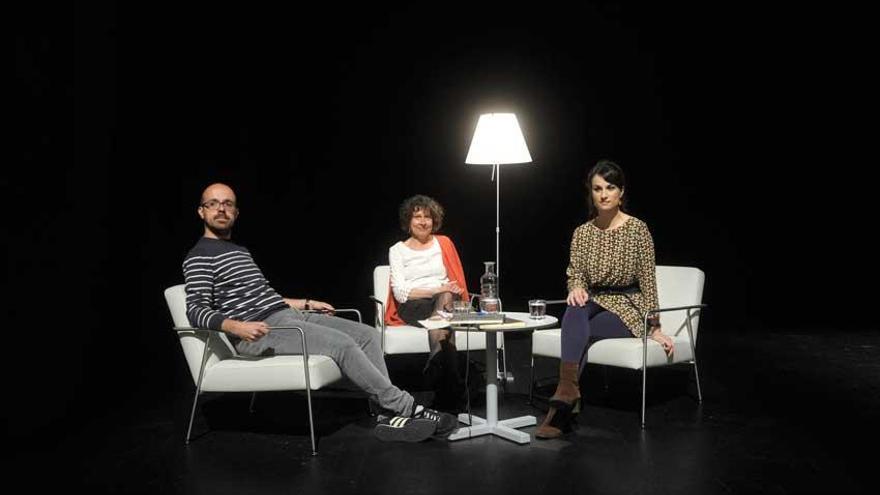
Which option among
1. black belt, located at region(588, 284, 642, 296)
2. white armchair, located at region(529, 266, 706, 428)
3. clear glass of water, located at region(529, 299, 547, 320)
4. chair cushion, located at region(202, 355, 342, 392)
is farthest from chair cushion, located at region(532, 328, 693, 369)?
chair cushion, located at region(202, 355, 342, 392)

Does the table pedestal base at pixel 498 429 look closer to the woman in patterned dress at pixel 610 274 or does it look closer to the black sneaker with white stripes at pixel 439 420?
the black sneaker with white stripes at pixel 439 420

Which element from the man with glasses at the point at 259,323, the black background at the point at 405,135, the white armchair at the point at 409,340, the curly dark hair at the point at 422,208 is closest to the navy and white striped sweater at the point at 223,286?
the man with glasses at the point at 259,323

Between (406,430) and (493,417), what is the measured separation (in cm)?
43

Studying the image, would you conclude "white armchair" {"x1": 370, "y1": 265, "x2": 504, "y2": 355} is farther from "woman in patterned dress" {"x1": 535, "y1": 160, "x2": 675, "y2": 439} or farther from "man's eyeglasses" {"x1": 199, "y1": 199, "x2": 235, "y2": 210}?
"man's eyeglasses" {"x1": 199, "y1": 199, "x2": 235, "y2": 210}

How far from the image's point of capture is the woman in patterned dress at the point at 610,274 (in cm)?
400

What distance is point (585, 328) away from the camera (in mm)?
3918

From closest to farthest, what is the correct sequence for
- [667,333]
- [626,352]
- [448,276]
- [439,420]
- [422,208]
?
[439,420]
[626,352]
[667,333]
[422,208]
[448,276]

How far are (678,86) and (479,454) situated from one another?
430cm

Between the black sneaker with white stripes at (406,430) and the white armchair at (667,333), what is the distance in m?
0.87

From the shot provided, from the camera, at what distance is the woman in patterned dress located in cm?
400

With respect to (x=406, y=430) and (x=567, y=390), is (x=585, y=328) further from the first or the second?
(x=406, y=430)

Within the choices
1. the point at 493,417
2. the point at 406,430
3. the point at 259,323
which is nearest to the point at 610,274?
the point at 493,417

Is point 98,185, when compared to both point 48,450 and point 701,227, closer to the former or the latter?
point 48,450

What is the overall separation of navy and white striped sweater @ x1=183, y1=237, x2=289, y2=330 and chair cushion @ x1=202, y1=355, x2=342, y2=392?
0.21 meters
